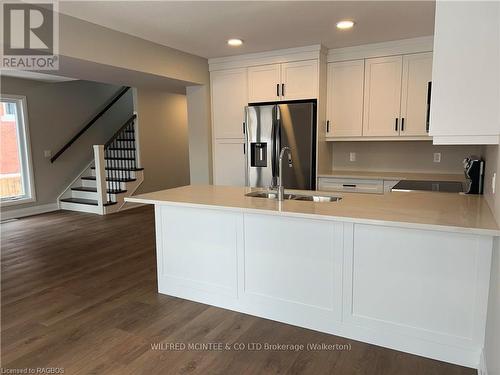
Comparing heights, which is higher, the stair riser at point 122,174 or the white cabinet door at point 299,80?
the white cabinet door at point 299,80

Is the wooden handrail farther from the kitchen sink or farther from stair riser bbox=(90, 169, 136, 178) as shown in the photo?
the kitchen sink

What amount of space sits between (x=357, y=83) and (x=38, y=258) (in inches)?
168

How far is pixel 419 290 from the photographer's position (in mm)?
2088

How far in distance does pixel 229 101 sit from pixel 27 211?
14.0 ft

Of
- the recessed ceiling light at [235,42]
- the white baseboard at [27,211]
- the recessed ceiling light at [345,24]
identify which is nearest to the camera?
the recessed ceiling light at [345,24]

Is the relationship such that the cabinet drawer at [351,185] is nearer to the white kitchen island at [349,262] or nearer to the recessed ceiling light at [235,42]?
the white kitchen island at [349,262]

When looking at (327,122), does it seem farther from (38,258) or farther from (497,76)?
(38,258)

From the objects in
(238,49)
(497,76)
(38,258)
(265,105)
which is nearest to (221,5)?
(238,49)

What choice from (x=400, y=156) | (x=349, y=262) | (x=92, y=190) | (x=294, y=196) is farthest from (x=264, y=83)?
(x=92, y=190)

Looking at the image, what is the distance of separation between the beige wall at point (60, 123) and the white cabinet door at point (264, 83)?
4243 mm

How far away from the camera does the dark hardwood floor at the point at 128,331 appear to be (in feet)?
6.71

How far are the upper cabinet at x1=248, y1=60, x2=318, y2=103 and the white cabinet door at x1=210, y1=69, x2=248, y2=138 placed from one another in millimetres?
138

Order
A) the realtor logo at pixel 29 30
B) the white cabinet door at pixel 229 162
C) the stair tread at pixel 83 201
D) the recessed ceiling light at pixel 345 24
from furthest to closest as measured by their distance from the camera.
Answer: the stair tread at pixel 83 201
the white cabinet door at pixel 229 162
the recessed ceiling light at pixel 345 24
the realtor logo at pixel 29 30

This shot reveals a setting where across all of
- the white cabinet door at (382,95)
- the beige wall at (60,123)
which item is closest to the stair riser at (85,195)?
the beige wall at (60,123)
